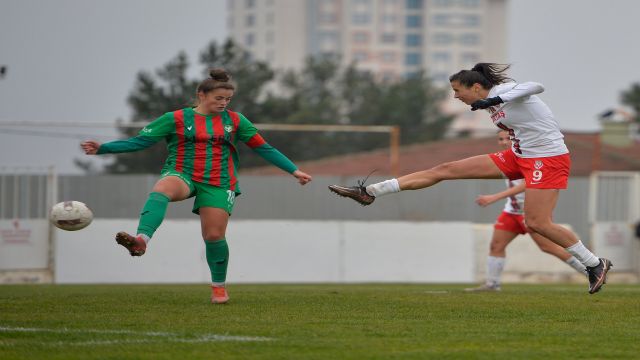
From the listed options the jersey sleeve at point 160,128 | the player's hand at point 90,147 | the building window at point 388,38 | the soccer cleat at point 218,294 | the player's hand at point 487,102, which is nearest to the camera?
the player's hand at point 487,102

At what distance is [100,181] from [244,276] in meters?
4.59

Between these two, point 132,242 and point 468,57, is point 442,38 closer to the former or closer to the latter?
point 468,57

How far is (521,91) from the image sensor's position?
30.1 ft

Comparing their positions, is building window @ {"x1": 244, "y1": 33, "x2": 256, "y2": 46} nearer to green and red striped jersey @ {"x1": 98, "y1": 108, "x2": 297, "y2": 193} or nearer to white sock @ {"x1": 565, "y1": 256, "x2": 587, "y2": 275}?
white sock @ {"x1": 565, "y1": 256, "x2": 587, "y2": 275}

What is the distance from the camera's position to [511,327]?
26.0 ft

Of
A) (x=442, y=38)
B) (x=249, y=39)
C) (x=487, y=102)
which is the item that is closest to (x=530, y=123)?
(x=487, y=102)

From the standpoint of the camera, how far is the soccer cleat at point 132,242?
8.65 meters

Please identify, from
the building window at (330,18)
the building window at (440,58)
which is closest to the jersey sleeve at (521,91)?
the building window at (330,18)

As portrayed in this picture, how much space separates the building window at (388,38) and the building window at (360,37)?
2.55 metres

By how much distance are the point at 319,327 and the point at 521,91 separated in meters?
2.74

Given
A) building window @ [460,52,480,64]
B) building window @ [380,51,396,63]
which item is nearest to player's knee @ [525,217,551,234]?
building window @ [380,51,396,63]

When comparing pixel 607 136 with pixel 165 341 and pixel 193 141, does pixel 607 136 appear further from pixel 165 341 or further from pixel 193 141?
pixel 165 341

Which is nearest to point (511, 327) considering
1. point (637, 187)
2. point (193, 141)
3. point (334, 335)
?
point (334, 335)

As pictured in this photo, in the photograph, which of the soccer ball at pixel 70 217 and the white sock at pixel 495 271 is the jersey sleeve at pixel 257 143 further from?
the white sock at pixel 495 271
